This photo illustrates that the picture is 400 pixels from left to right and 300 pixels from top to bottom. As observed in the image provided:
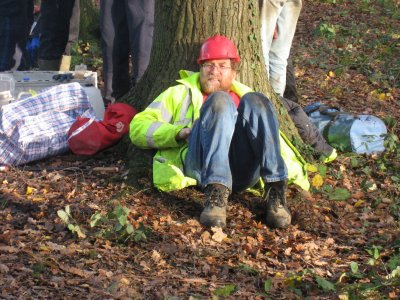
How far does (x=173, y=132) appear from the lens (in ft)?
18.0

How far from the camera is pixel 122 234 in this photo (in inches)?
189

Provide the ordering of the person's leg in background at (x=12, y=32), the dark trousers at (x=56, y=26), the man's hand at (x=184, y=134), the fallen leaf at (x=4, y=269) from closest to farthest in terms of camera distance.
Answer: the fallen leaf at (x=4, y=269) < the man's hand at (x=184, y=134) < the person's leg in background at (x=12, y=32) < the dark trousers at (x=56, y=26)

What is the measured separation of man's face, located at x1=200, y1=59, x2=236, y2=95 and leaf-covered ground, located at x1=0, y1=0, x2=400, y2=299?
2.49 feet

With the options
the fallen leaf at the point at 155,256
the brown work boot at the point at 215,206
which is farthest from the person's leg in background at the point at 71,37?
the fallen leaf at the point at 155,256

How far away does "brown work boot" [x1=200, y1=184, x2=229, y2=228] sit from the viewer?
508cm

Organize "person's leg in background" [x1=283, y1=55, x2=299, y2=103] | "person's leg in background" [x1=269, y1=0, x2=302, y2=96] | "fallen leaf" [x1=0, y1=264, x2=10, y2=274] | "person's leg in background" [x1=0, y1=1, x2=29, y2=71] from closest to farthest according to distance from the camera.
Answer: "fallen leaf" [x1=0, y1=264, x2=10, y2=274]
"person's leg in background" [x1=269, y1=0, x2=302, y2=96]
"person's leg in background" [x1=283, y1=55, x2=299, y2=103]
"person's leg in background" [x1=0, y1=1, x2=29, y2=71]

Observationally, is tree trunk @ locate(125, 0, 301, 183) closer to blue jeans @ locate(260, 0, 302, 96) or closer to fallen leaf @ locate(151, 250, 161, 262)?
blue jeans @ locate(260, 0, 302, 96)

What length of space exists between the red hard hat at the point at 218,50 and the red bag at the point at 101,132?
871mm

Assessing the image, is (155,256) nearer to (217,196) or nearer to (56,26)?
(217,196)

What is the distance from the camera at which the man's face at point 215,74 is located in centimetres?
571

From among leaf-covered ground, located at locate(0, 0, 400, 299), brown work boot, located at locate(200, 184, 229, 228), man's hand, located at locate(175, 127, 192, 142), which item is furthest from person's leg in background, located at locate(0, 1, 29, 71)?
brown work boot, located at locate(200, 184, 229, 228)

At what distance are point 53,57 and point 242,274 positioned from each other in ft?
15.9

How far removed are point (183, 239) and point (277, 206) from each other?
0.73m

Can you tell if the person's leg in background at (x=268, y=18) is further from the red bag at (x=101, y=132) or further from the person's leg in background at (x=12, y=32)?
the person's leg in background at (x=12, y=32)
